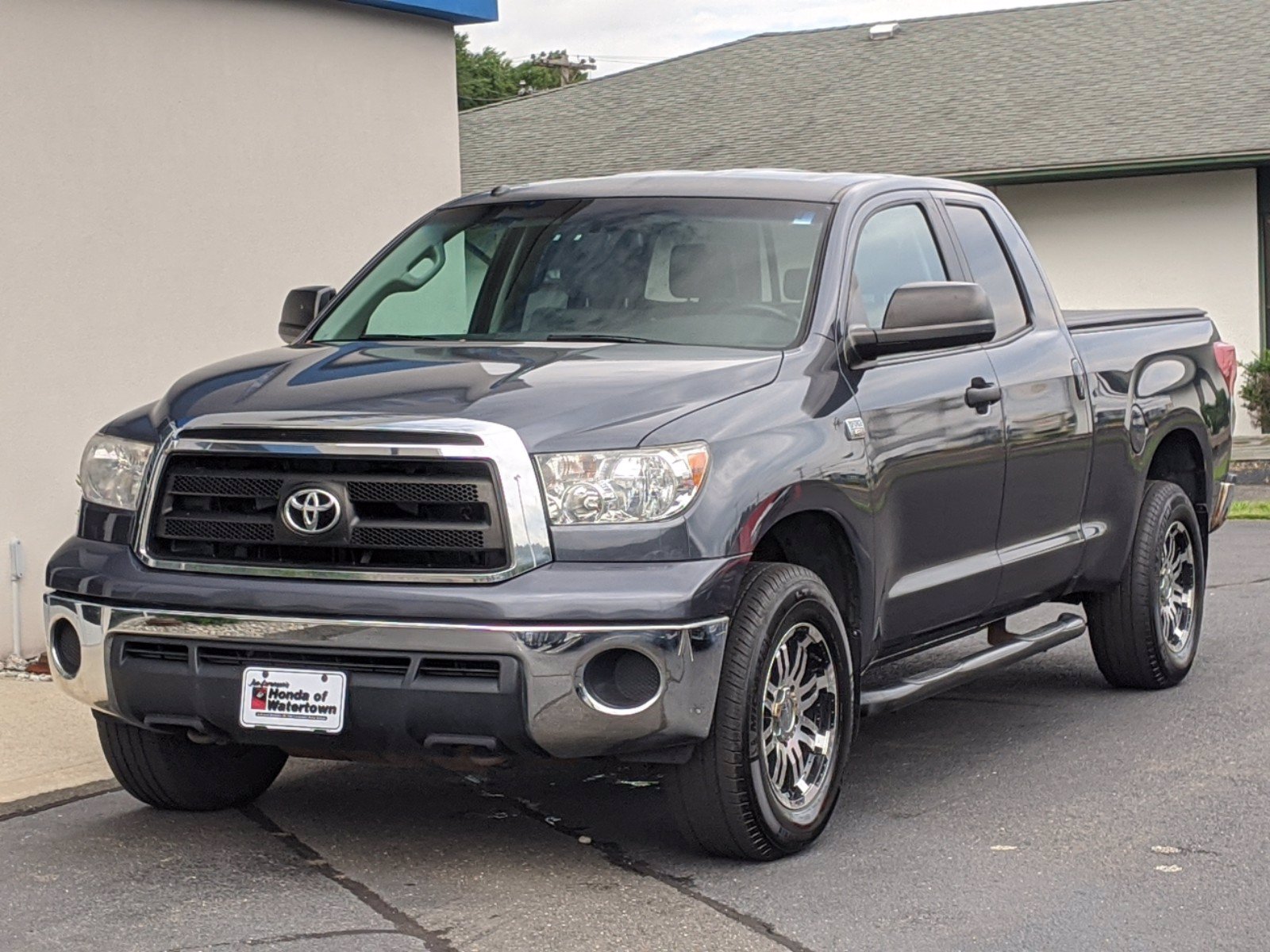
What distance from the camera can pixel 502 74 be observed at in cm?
6875

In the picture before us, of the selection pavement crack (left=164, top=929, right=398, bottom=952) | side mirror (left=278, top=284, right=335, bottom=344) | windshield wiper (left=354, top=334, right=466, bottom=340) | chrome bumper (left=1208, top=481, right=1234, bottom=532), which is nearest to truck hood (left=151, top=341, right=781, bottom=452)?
windshield wiper (left=354, top=334, right=466, bottom=340)

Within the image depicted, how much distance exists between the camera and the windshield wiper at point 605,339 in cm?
604

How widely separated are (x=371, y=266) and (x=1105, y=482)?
115 inches

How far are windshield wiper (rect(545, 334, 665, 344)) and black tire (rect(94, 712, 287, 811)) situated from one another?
1.58m

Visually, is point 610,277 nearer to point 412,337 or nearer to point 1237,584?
point 412,337

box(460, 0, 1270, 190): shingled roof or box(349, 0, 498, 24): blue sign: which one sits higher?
box(460, 0, 1270, 190): shingled roof

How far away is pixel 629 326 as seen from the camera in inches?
243

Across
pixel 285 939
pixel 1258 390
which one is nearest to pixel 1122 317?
pixel 285 939

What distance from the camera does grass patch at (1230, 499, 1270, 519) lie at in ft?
51.3

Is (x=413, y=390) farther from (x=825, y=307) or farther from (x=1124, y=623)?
(x=1124, y=623)

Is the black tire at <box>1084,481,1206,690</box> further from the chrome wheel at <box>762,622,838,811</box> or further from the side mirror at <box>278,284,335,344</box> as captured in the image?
the side mirror at <box>278,284,335,344</box>

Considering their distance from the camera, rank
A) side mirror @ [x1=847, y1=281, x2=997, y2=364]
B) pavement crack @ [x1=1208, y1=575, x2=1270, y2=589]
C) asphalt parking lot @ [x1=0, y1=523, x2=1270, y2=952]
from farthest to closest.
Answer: pavement crack @ [x1=1208, y1=575, x2=1270, y2=589] → side mirror @ [x1=847, y1=281, x2=997, y2=364] → asphalt parking lot @ [x1=0, y1=523, x2=1270, y2=952]

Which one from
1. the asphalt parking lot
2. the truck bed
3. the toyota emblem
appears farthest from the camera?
the truck bed

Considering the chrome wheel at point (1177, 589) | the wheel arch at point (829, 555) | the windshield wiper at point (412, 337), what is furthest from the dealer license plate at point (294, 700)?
the chrome wheel at point (1177, 589)
